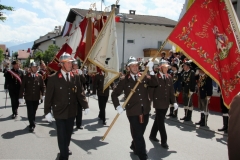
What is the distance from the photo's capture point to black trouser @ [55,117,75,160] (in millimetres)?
5613

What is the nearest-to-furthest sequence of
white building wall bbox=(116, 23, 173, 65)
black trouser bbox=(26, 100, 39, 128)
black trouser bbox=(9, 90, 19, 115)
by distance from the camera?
black trouser bbox=(26, 100, 39, 128) → black trouser bbox=(9, 90, 19, 115) → white building wall bbox=(116, 23, 173, 65)

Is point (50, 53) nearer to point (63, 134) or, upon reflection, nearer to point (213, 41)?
point (63, 134)

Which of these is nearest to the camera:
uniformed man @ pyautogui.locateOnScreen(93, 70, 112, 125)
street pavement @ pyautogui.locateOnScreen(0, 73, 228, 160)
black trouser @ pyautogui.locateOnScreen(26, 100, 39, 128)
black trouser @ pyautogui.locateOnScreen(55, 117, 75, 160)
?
black trouser @ pyautogui.locateOnScreen(55, 117, 75, 160)

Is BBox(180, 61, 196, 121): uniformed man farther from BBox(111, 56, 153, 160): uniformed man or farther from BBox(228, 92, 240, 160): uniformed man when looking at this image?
BBox(228, 92, 240, 160): uniformed man

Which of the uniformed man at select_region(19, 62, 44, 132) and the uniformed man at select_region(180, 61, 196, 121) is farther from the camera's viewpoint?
the uniformed man at select_region(180, 61, 196, 121)

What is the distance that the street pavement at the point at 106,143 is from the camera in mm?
6328

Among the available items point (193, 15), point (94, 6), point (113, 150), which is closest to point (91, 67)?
point (94, 6)

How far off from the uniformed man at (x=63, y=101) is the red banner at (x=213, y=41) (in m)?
2.07

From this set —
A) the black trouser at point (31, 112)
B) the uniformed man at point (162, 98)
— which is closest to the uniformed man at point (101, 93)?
the black trouser at point (31, 112)

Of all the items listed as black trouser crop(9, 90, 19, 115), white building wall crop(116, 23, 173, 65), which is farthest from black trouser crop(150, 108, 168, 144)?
white building wall crop(116, 23, 173, 65)

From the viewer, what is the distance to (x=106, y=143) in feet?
23.8

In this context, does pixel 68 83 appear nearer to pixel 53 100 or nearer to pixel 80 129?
pixel 53 100

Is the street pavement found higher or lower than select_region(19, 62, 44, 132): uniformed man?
lower

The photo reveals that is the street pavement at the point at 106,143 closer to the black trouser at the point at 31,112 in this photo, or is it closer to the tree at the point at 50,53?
the black trouser at the point at 31,112
